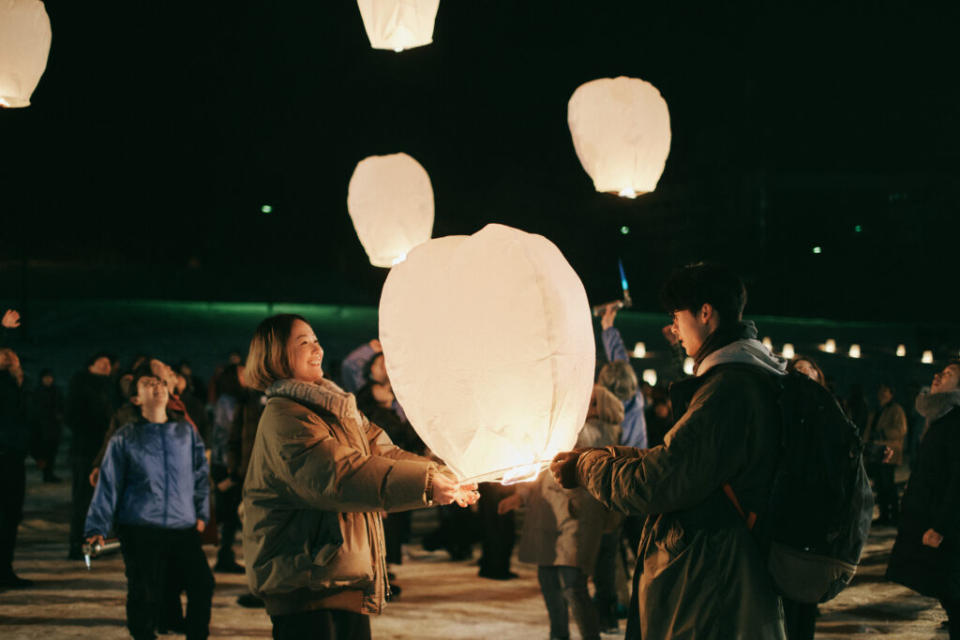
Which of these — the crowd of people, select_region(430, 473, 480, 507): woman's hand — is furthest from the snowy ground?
select_region(430, 473, 480, 507): woman's hand

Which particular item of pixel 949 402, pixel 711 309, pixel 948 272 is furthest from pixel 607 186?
pixel 948 272

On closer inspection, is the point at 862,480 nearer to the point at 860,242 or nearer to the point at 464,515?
the point at 464,515

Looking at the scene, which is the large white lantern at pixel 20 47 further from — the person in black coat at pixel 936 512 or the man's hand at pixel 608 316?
the person in black coat at pixel 936 512

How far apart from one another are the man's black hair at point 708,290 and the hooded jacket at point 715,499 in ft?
0.55

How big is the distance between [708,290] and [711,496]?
0.65 metres

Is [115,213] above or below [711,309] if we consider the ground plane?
above

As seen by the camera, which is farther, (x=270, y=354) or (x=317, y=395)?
(x=270, y=354)

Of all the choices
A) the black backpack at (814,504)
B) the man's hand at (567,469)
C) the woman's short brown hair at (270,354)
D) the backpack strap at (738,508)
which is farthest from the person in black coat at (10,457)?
the black backpack at (814,504)

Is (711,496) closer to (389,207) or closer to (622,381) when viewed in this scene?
(622,381)

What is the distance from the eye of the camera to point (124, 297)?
3212 cm

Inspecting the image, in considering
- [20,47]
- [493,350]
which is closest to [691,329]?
[493,350]

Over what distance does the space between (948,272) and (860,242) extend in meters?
4.13

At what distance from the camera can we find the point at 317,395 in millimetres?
2842

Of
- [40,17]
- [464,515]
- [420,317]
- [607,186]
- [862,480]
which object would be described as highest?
[40,17]
